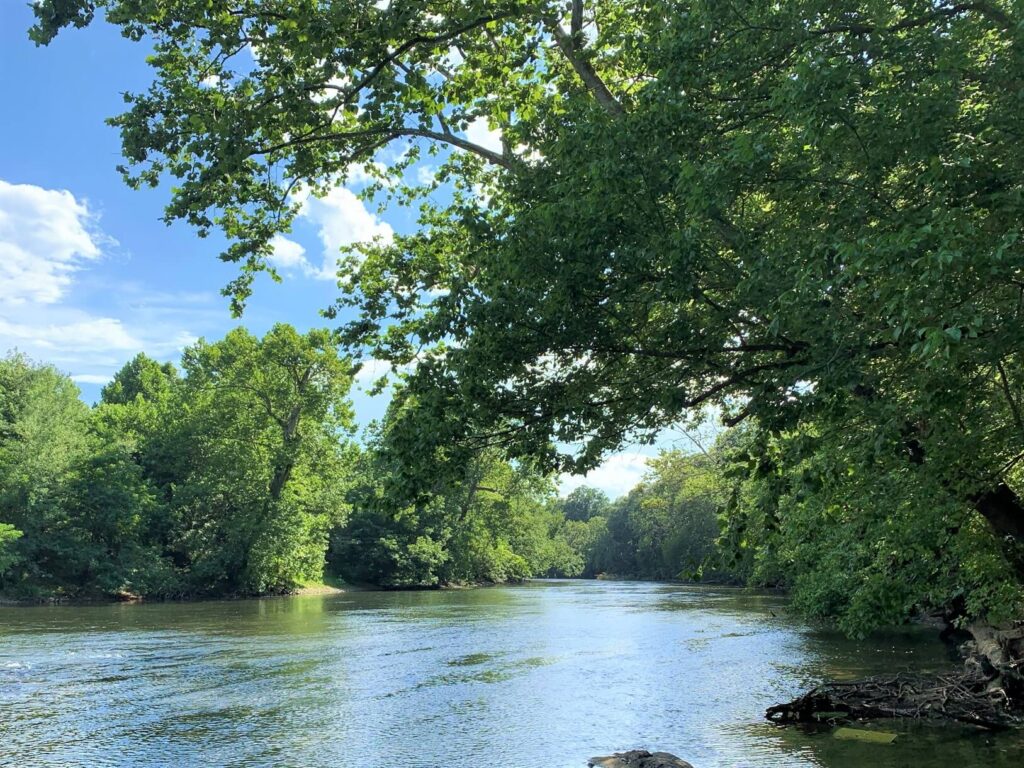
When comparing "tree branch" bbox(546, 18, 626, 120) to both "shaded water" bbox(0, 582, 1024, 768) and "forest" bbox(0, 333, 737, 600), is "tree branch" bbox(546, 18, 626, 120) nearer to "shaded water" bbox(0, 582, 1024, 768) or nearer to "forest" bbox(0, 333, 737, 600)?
"shaded water" bbox(0, 582, 1024, 768)

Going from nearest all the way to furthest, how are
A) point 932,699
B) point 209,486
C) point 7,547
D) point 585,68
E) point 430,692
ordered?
1. point 585,68
2. point 932,699
3. point 430,692
4. point 7,547
5. point 209,486

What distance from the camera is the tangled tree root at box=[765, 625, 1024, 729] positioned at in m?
12.3

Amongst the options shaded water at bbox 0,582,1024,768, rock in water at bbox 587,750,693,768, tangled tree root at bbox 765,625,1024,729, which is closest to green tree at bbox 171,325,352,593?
shaded water at bbox 0,582,1024,768

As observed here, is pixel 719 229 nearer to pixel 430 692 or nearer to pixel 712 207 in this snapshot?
pixel 712 207

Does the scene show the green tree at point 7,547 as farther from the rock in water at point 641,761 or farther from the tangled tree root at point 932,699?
the tangled tree root at point 932,699

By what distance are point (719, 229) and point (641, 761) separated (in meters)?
6.21

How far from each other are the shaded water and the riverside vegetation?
3067 millimetres

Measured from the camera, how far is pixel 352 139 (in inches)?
530

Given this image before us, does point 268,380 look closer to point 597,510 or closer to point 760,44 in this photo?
point 760,44

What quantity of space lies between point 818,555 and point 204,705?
15770mm

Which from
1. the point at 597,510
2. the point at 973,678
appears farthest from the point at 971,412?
the point at 597,510

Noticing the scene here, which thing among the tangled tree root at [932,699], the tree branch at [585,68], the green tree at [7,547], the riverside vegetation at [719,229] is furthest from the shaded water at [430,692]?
the green tree at [7,547]

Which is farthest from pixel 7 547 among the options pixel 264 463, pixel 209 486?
pixel 264 463

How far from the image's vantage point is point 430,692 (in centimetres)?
1564
